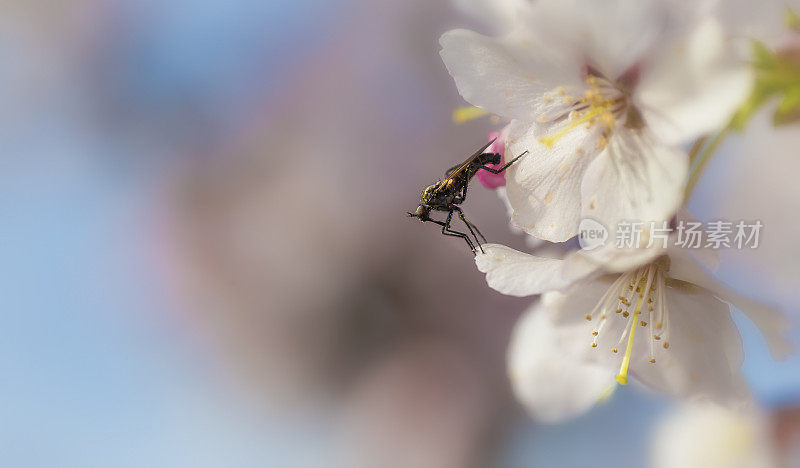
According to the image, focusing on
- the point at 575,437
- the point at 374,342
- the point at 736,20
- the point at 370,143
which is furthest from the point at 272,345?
the point at 736,20

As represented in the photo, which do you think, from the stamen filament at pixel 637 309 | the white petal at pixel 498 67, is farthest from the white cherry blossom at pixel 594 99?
the stamen filament at pixel 637 309

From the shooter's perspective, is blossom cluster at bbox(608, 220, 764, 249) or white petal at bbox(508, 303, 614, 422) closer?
blossom cluster at bbox(608, 220, 764, 249)

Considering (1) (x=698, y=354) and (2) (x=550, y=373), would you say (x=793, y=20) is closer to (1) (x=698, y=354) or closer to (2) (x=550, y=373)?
(1) (x=698, y=354)

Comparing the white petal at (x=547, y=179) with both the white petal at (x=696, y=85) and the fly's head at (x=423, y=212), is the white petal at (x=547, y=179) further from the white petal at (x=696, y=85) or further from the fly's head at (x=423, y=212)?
the fly's head at (x=423, y=212)

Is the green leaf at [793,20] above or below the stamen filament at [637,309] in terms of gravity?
above

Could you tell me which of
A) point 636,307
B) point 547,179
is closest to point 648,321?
point 636,307

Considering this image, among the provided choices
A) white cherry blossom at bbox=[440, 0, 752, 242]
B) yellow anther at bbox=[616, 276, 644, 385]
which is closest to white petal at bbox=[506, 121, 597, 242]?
white cherry blossom at bbox=[440, 0, 752, 242]

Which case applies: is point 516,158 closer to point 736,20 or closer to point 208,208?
point 736,20

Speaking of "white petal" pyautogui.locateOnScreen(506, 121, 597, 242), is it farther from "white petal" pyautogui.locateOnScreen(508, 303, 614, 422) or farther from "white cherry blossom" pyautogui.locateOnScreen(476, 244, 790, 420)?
"white petal" pyautogui.locateOnScreen(508, 303, 614, 422)
